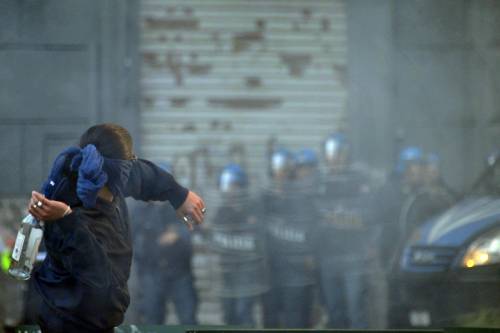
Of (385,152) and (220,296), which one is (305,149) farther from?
(220,296)

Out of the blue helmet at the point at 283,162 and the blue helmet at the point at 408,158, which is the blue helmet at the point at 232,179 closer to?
the blue helmet at the point at 283,162

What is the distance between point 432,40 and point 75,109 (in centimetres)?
320

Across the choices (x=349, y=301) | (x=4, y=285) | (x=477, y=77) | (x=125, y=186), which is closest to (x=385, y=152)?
(x=477, y=77)

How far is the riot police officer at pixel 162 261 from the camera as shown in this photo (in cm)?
721

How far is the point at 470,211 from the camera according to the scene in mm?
6617

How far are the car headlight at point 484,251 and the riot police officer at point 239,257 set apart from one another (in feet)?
5.56

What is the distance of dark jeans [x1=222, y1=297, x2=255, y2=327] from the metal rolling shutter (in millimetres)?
1370

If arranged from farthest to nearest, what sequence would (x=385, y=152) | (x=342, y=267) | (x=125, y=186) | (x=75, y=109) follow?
(x=385, y=152)
(x=75, y=109)
(x=342, y=267)
(x=125, y=186)

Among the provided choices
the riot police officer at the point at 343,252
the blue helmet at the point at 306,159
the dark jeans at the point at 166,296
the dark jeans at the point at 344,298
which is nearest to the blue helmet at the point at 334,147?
Answer: the blue helmet at the point at 306,159

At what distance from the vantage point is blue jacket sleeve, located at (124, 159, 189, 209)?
3883 millimetres

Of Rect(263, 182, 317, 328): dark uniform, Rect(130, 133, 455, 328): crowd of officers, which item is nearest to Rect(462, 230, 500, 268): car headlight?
Rect(130, 133, 455, 328): crowd of officers

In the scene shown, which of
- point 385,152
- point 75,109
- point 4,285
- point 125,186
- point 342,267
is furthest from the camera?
point 385,152

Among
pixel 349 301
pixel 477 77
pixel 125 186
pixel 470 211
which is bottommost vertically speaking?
pixel 349 301

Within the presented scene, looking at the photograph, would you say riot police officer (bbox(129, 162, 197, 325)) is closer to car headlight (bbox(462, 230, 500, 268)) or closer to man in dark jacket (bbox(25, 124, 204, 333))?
car headlight (bbox(462, 230, 500, 268))
